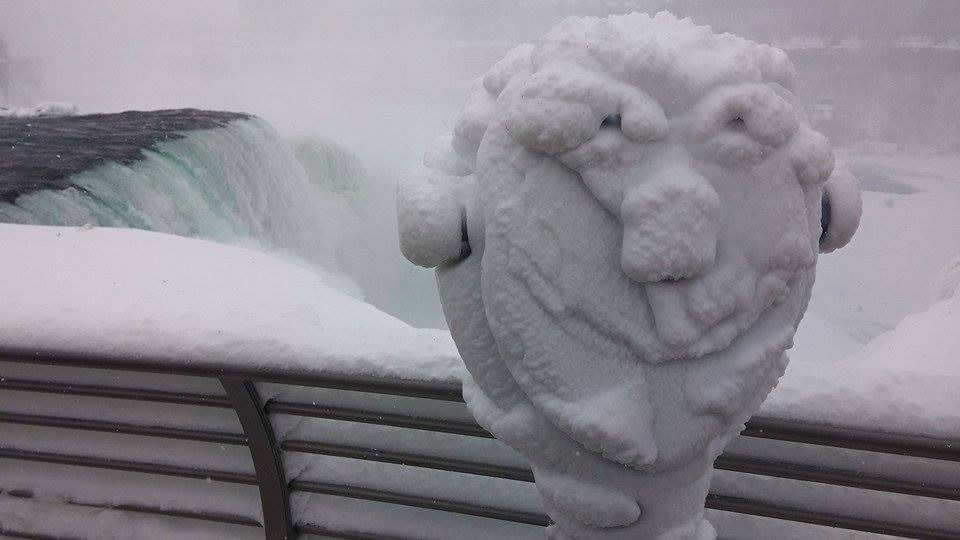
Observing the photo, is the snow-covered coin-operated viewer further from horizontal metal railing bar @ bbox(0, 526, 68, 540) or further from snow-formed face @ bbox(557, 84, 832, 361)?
horizontal metal railing bar @ bbox(0, 526, 68, 540)

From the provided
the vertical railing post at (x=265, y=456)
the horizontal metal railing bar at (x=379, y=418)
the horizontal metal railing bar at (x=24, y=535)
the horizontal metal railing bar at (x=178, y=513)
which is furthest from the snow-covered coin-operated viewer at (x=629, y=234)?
the horizontal metal railing bar at (x=24, y=535)

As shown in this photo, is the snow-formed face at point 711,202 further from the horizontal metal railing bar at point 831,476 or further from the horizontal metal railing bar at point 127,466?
the horizontal metal railing bar at point 127,466

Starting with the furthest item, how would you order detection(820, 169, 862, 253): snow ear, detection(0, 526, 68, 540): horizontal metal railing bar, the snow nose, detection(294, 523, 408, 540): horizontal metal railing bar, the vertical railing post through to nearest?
detection(0, 526, 68, 540): horizontal metal railing bar
detection(294, 523, 408, 540): horizontal metal railing bar
the vertical railing post
detection(820, 169, 862, 253): snow ear
the snow nose

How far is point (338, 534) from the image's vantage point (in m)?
1.17

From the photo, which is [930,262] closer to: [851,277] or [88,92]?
[851,277]

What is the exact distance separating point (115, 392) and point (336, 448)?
1.39ft

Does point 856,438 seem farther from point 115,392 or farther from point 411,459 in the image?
point 115,392

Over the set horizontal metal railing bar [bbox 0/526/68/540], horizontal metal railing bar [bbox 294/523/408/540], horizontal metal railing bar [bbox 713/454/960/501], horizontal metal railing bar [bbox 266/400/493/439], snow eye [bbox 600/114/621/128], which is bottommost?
horizontal metal railing bar [bbox 294/523/408/540]

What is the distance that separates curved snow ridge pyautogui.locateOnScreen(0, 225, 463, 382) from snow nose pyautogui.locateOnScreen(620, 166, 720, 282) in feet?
1.62

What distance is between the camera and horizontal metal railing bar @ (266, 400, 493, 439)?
101 centimetres

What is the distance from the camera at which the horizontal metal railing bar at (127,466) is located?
3.84 feet

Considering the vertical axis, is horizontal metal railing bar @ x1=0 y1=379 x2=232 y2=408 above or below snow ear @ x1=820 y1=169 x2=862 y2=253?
below

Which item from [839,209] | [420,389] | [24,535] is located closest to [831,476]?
[839,209]

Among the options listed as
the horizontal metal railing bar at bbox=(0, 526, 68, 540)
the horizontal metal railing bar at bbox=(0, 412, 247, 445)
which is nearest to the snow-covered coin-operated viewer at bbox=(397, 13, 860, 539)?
the horizontal metal railing bar at bbox=(0, 412, 247, 445)
